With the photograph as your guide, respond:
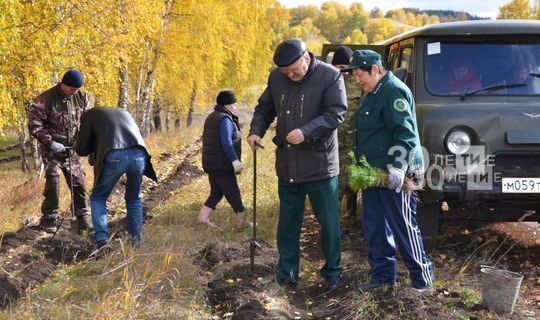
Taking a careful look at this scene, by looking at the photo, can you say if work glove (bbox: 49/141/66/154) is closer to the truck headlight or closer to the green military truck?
the green military truck

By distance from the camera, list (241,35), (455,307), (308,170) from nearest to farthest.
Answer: (455,307), (308,170), (241,35)

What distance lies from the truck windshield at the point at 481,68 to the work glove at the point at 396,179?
5.84 ft

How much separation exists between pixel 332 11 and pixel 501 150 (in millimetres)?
168094

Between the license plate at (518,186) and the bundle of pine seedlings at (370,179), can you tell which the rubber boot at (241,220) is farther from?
the license plate at (518,186)

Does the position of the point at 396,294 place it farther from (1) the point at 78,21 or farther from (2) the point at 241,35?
(2) the point at 241,35

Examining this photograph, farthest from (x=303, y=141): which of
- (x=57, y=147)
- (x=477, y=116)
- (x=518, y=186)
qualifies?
(x=57, y=147)

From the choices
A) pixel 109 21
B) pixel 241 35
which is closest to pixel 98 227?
pixel 109 21

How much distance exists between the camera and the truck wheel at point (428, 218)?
529 centimetres

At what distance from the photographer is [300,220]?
15.8 ft

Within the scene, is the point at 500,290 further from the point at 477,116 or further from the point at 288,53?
the point at 288,53

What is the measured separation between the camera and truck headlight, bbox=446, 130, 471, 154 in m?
4.91

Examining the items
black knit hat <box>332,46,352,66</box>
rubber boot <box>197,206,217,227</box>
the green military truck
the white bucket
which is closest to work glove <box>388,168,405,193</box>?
the white bucket

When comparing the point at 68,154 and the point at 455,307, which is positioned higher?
the point at 68,154

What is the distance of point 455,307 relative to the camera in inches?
158
